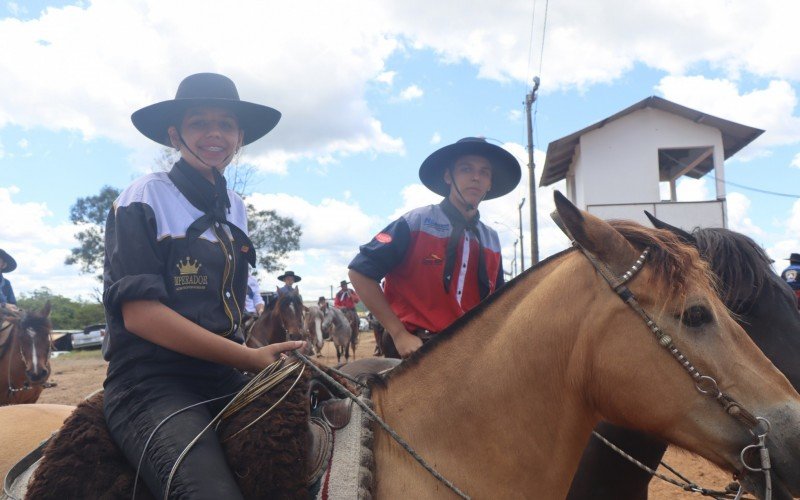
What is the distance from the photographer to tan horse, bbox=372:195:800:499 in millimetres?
1881

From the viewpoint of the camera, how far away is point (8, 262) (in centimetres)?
1111

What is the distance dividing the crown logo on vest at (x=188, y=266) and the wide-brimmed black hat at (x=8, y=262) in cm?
1114

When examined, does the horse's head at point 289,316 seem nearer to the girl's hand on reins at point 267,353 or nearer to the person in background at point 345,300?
the girl's hand on reins at point 267,353

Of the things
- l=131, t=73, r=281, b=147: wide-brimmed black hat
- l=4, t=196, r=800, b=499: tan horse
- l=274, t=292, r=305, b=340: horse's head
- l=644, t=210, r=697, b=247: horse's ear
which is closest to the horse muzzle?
l=274, t=292, r=305, b=340: horse's head

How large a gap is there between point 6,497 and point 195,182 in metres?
1.56

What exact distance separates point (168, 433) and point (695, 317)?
1.98m

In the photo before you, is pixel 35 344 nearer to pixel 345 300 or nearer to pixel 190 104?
pixel 190 104

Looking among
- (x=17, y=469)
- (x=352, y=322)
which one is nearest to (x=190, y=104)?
(x=17, y=469)

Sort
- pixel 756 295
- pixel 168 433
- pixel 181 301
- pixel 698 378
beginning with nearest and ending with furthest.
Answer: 1. pixel 698 378
2. pixel 168 433
3. pixel 181 301
4. pixel 756 295

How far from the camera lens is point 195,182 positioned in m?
2.55

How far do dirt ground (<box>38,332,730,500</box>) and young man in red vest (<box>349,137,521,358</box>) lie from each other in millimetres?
1670

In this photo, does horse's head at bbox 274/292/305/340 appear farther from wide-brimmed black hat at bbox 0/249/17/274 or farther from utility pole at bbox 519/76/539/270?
utility pole at bbox 519/76/539/270

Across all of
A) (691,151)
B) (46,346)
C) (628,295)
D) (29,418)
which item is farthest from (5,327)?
(691,151)

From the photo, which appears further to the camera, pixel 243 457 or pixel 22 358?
pixel 22 358
